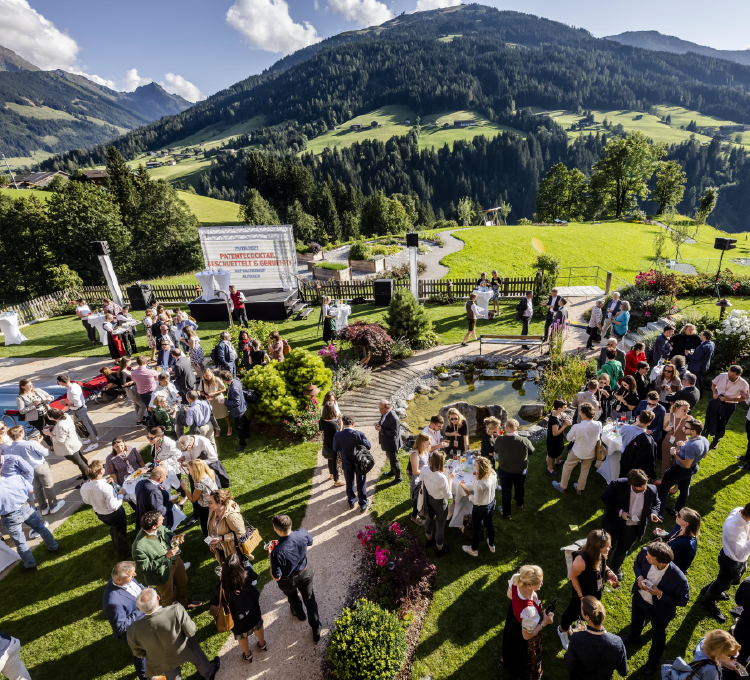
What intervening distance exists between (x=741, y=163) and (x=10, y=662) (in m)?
184

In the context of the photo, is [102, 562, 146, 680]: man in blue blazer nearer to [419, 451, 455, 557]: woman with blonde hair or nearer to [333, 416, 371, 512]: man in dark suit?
[333, 416, 371, 512]: man in dark suit

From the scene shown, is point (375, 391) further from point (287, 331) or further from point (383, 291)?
point (383, 291)

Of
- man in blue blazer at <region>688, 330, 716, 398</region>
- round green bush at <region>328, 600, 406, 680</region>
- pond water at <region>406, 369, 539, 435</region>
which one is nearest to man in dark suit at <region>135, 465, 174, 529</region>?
round green bush at <region>328, 600, 406, 680</region>

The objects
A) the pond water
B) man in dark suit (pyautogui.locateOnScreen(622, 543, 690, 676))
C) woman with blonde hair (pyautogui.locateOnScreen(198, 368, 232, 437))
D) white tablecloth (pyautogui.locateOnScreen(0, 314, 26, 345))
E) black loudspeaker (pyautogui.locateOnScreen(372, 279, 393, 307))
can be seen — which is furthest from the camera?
black loudspeaker (pyautogui.locateOnScreen(372, 279, 393, 307))

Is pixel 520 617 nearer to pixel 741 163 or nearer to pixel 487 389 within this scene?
pixel 487 389

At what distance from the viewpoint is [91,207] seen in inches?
1463

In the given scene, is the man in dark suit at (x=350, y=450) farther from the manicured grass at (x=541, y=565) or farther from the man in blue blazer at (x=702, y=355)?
the man in blue blazer at (x=702, y=355)

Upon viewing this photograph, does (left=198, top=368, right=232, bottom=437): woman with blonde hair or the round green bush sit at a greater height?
(left=198, top=368, right=232, bottom=437): woman with blonde hair

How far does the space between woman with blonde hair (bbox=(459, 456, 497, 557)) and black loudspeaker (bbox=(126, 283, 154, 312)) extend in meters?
18.8

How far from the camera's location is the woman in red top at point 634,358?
8.62m

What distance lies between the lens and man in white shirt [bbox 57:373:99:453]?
820 centimetres

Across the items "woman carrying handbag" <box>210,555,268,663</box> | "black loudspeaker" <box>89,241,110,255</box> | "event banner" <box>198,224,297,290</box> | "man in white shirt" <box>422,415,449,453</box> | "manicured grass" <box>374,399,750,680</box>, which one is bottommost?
"manicured grass" <box>374,399,750,680</box>

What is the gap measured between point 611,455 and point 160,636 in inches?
277

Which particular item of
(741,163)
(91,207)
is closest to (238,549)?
(91,207)
